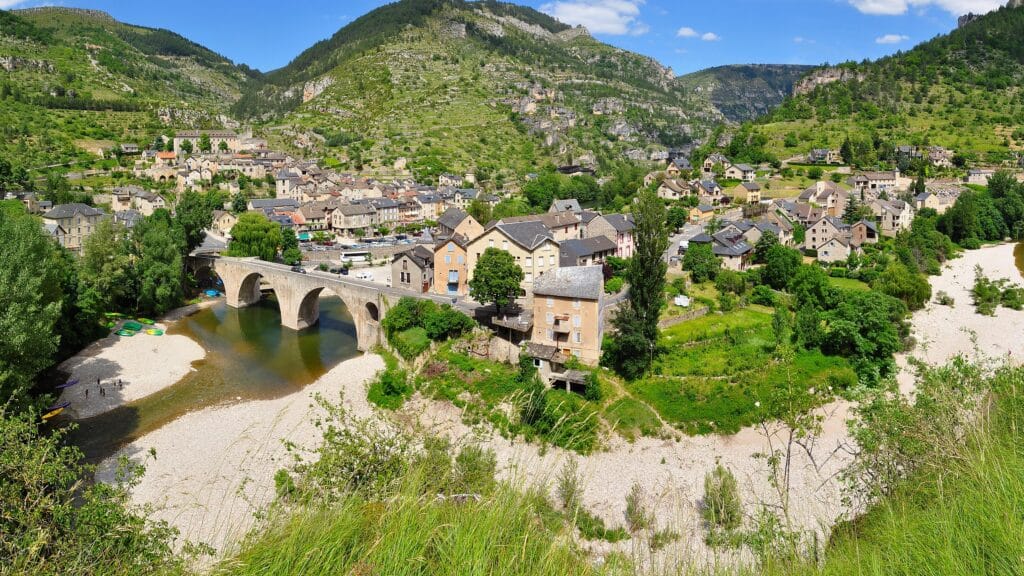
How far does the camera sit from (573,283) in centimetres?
3073

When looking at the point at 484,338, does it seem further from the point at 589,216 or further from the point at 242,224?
the point at 242,224

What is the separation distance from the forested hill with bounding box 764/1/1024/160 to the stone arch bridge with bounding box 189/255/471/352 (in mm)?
78533

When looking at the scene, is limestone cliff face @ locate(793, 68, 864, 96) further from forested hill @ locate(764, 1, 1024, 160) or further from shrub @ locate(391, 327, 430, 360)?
shrub @ locate(391, 327, 430, 360)

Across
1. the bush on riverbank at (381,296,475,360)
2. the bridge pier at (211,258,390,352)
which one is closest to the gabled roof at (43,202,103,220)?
the bridge pier at (211,258,390,352)

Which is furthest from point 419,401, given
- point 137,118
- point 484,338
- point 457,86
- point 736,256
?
point 457,86

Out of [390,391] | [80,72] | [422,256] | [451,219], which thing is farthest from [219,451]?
[80,72]

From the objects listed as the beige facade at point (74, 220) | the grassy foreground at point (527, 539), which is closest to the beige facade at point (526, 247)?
the grassy foreground at point (527, 539)

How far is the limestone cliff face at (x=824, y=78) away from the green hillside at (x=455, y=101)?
132 ft

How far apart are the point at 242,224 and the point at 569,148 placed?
88.3 metres

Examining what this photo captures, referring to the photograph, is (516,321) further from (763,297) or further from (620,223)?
(620,223)

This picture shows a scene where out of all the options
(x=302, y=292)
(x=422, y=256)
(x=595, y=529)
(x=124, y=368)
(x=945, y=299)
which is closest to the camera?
(x=595, y=529)

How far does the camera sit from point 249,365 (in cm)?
3831

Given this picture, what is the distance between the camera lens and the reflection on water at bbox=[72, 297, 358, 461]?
28844mm

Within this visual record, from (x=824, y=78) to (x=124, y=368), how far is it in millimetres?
127767
